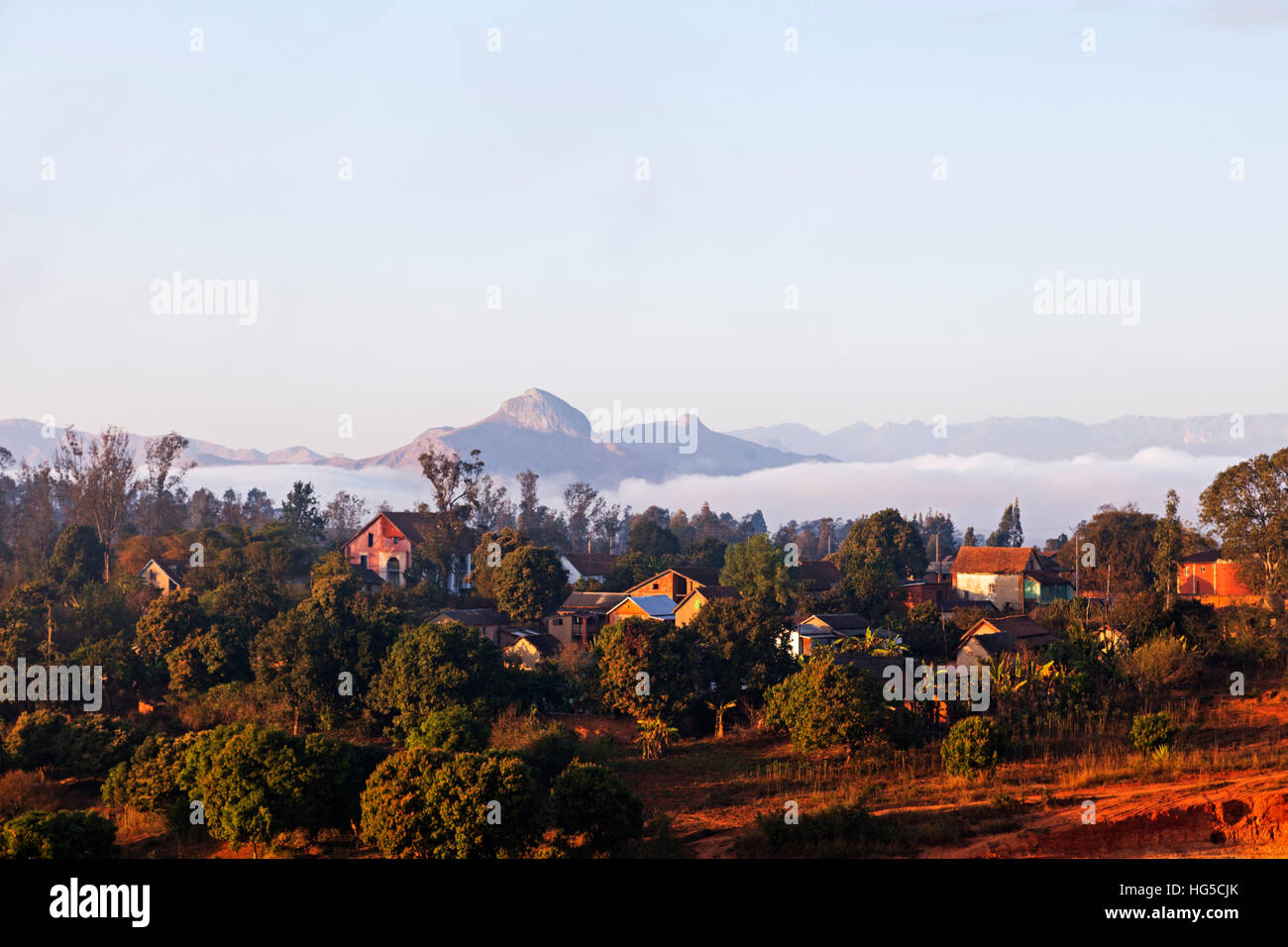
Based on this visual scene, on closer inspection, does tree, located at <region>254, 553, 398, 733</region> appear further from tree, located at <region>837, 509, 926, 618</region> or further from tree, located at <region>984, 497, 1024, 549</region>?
tree, located at <region>984, 497, 1024, 549</region>

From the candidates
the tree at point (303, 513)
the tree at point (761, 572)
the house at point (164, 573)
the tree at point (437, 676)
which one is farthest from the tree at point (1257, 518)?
the tree at point (303, 513)

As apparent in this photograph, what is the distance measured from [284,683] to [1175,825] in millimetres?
33756

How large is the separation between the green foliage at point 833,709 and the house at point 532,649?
18.0m

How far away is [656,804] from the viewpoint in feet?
113

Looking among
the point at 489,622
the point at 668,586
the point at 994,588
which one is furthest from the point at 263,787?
the point at 994,588

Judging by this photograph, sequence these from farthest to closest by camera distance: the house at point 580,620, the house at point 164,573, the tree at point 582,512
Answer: the tree at point 582,512 → the house at point 164,573 → the house at point 580,620

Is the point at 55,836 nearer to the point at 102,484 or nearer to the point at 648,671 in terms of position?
the point at 648,671

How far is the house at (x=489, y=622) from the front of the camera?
59.6m

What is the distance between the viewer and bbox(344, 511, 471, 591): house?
282 feet

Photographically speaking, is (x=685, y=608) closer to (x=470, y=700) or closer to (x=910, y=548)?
(x=470, y=700)

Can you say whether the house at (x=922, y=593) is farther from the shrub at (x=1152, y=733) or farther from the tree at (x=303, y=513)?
the tree at (x=303, y=513)

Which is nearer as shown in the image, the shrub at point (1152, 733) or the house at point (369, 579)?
the shrub at point (1152, 733)

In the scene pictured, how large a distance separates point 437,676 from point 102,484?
59.6 metres
